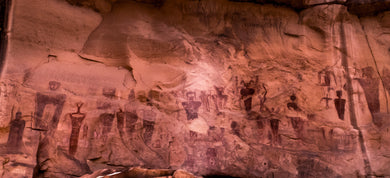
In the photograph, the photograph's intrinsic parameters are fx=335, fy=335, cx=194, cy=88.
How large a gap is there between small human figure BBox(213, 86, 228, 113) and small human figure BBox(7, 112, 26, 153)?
2335mm

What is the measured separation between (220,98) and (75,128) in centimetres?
188

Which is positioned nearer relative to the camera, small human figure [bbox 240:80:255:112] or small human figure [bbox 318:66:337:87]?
small human figure [bbox 240:80:255:112]

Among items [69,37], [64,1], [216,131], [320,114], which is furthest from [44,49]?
[320,114]

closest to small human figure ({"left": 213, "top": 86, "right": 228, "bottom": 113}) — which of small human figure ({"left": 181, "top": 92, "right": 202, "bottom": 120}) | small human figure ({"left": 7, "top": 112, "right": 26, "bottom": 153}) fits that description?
small human figure ({"left": 181, "top": 92, "right": 202, "bottom": 120})

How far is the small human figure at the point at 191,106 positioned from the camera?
4.39m

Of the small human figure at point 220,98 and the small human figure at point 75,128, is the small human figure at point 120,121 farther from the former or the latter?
the small human figure at point 220,98

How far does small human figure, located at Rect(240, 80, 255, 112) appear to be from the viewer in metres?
4.61

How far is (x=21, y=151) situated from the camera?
3.60 metres

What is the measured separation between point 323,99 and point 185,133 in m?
2.06

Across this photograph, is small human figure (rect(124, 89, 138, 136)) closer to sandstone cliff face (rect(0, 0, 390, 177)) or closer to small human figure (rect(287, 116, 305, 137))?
sandstone cliff face (rect(0, 0, 390, 177))

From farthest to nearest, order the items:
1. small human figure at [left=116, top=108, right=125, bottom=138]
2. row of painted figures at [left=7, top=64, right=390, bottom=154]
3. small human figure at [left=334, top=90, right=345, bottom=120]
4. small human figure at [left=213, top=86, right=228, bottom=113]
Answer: small human figure at [left=334, top=90, right=345, bottom=120] → small human figure at [left=213, top=86, right=228, bottom=113] → small human figure at [left=116, top=108, right=125, bottom=138] → row of painted figures at [left=7, top=64, right=390, bottom=154]

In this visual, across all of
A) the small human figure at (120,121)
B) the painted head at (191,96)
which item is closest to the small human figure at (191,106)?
the painted head at (191,96)

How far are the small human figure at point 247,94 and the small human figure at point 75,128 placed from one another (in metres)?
2.12

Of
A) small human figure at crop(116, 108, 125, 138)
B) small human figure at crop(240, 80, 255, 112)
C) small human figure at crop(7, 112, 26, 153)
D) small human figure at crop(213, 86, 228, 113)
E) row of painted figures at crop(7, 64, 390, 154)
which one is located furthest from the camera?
small human figure at crop(240, 80, 255, 112)
